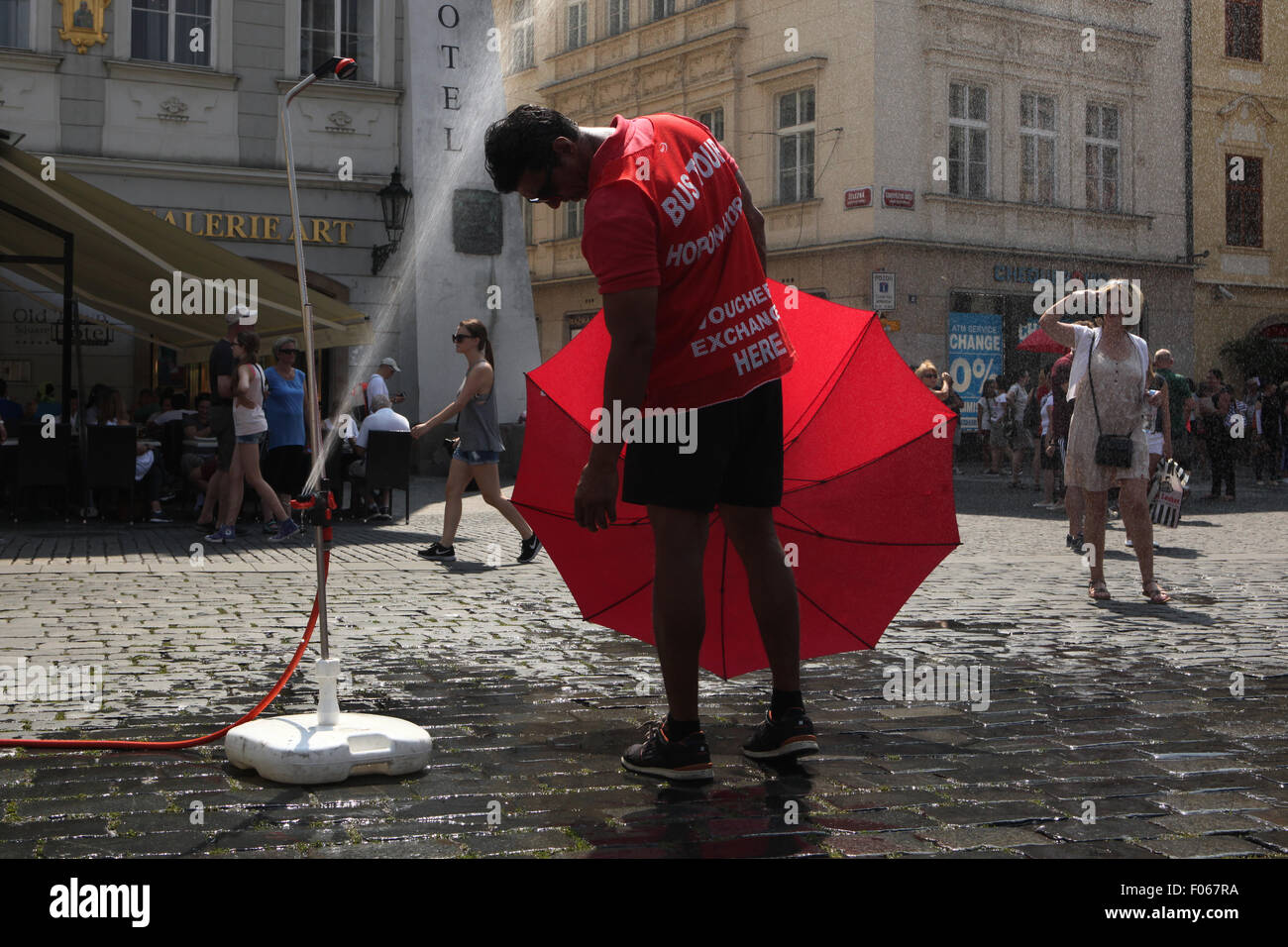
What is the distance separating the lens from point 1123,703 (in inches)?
201

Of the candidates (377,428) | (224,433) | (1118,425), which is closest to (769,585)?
(1118,425)

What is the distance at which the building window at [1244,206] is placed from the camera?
31766mm

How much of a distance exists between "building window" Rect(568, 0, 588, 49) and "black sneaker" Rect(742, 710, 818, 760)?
30.6 metres

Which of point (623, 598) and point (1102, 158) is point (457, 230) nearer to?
point (1102, 158)

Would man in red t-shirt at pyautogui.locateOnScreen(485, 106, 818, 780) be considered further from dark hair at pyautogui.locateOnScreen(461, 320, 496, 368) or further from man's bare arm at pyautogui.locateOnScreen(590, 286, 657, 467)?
dark hair at pyautogui.locateOnScreen(461, 320, 496, 368)

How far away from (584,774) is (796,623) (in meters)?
0.75

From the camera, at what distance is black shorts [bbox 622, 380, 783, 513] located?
3.91 meters

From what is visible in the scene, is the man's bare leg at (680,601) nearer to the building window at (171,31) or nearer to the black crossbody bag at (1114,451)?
the black crossbody bag at (1114,451)

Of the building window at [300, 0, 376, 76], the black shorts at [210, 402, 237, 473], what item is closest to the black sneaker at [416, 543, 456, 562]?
the black shorts at [210, 402, 237, 473]

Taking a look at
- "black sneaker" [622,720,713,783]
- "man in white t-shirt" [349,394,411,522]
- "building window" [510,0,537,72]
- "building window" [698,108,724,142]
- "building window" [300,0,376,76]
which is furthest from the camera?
"building window" [510,0,537,72]

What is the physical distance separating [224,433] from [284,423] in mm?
582

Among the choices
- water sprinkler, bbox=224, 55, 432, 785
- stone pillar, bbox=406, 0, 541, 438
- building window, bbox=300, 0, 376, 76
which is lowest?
water sprinkler, bbox=224, 55, 432, 785
